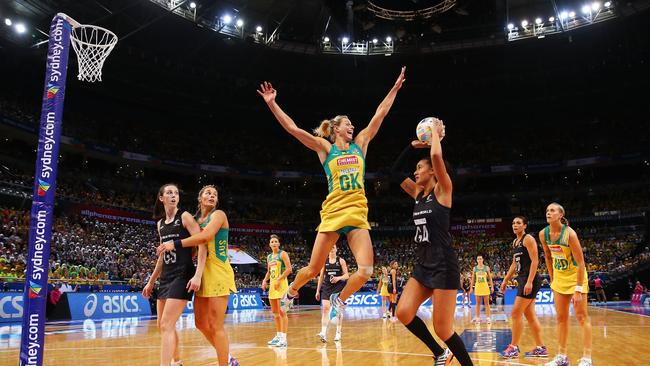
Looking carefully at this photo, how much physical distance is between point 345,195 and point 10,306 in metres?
16.1

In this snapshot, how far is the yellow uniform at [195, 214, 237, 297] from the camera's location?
5.77m

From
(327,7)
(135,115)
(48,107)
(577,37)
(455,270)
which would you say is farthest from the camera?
(135,115)

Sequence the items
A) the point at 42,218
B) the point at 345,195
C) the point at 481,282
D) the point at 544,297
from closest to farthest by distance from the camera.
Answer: the point at 42,218 → the point at 345,195 → the point at 481,282 → the point at 544,297

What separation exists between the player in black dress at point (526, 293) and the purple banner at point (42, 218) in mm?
6737

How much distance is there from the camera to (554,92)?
1732 inches

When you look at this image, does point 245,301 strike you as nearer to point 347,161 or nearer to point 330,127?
point 330,127

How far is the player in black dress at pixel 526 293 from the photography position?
8242 mm

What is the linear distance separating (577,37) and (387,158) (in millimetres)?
18392

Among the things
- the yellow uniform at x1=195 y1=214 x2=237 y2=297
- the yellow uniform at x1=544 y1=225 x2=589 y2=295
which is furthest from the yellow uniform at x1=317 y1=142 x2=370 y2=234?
the yellow uniform at x1=544 y1=225 x2=589 y2=295

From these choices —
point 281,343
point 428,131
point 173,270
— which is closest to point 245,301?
point 281,343

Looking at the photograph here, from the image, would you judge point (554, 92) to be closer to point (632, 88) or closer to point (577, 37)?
point (632, 88)

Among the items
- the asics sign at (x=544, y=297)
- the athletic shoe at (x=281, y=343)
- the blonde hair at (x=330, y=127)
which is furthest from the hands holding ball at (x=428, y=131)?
the asics sign at (x=544, y=297)

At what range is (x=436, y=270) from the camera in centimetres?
506

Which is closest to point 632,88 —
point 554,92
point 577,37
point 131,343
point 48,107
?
point 554,92
